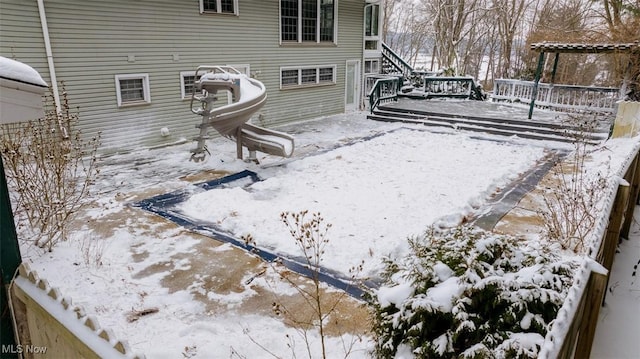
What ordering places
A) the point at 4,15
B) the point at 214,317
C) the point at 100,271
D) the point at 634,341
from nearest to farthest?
the point at 634,341 → the point at 214,317 → the point at 100,271 → the point at 4,15

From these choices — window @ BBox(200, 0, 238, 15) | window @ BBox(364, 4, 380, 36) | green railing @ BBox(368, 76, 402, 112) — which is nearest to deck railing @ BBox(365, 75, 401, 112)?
green railing @ BBox(368, 76, 402, 112)

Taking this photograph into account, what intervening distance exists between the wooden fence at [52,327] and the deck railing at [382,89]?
14413 mm

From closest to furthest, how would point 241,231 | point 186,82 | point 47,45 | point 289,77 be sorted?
1. point 241,231
2. point 47,45
3. point 186,82
4. point 289,77

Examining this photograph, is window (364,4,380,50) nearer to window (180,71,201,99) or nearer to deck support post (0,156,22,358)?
window (180,71,201,99)

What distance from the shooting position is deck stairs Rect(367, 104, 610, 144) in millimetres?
11812

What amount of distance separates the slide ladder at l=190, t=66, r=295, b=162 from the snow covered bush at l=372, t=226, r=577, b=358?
21.5 ft

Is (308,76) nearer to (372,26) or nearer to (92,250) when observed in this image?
(372,26)

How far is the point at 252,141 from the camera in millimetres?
9078

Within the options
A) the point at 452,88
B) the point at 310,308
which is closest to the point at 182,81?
the point at 310,308

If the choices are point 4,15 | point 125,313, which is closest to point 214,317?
point 125,313

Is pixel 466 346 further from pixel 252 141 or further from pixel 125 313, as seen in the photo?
pixel 252 141

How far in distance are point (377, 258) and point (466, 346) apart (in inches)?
112

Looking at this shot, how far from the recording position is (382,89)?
1658 centimetres

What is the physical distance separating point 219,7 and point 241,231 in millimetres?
8164
